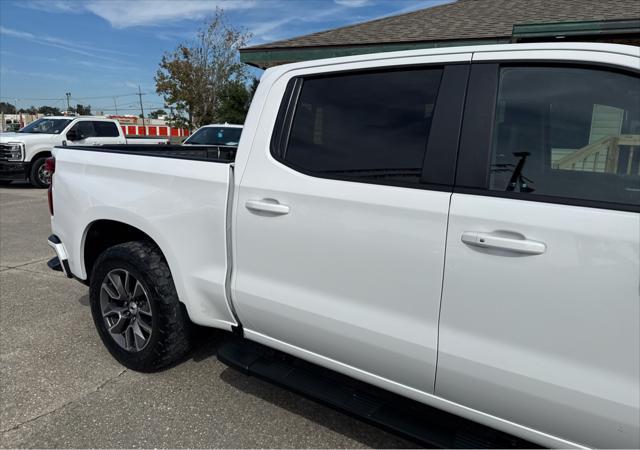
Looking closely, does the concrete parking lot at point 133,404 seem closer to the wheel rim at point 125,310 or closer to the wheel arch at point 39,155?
the wheel rim at point 125,310

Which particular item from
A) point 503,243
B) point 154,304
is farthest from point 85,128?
point 503,243

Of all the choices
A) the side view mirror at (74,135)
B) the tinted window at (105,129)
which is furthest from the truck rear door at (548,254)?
the tinted window at (105,129)

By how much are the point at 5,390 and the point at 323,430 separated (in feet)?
6.66

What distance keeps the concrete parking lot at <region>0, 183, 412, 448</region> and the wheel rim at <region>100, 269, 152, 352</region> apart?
0.24 m

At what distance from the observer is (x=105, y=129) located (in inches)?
536

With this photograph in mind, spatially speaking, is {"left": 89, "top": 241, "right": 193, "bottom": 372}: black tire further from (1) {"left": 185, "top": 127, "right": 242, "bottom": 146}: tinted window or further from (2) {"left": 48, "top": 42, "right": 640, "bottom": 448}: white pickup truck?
(1) {"left": 185, "top": 127, "right": 242, "bottom": 146}: tinted window

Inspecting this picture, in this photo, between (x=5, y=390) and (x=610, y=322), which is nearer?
(x=610, y=322)

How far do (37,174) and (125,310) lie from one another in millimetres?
11705

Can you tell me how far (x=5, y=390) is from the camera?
277 centimetres

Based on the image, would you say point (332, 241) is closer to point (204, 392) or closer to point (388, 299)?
point (388, 299)

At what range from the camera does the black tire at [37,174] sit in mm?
12234

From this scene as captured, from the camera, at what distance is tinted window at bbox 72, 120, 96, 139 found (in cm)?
1302

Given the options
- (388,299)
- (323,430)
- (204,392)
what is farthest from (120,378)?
(388,299)

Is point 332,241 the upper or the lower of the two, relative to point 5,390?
upper
